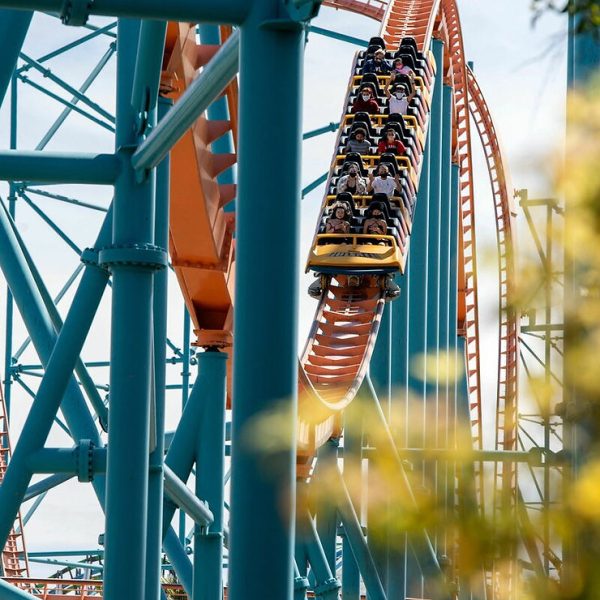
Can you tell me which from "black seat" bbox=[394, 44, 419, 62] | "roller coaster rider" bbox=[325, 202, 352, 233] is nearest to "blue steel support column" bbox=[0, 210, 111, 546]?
"roller coaster rider" bbox=[325, 202, 352, 233]

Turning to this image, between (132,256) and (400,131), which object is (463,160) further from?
(132,256)

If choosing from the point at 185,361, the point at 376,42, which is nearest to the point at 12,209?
the point at 185,361

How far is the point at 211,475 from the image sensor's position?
19.8ft

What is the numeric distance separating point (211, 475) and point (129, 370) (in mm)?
2613

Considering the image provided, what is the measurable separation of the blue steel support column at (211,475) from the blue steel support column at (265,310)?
335cm

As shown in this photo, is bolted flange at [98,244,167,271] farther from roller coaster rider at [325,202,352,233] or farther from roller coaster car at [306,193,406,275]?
roller coaster rider at [325,202,352,233]

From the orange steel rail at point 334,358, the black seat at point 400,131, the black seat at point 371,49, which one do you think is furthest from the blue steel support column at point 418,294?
the black seat at point 371,49

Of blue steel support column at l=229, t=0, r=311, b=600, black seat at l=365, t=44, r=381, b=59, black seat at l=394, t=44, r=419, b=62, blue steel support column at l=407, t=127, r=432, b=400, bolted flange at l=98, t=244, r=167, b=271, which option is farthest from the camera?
black seat at l=365, t=44, r=381, b=59

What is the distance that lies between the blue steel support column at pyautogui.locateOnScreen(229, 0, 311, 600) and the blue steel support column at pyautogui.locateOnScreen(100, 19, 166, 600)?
1.19 metres

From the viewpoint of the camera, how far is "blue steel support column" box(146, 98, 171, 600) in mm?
3895

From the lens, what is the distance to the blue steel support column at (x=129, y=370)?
345 centimetres

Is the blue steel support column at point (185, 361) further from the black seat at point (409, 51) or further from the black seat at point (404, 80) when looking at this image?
the black seat at point (409, 51)

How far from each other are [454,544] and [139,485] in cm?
267

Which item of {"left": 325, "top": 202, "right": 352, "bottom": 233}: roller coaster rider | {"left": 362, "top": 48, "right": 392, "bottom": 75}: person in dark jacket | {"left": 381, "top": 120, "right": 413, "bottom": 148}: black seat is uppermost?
{"left": 362, "top": 48, "right": 392, "bottom": 75}: person in dark jacket
